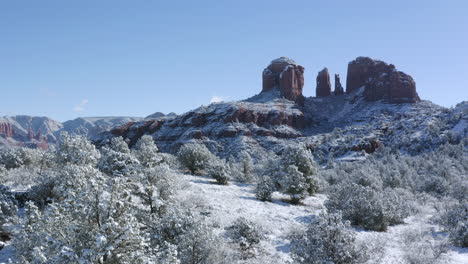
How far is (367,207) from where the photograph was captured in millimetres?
22547

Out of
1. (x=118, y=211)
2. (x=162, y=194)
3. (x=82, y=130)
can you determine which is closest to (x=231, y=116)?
(x=82, y=130)

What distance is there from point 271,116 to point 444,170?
74.5m

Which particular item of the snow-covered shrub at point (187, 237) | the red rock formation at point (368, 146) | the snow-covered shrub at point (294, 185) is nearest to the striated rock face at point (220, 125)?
the red rock formation at point (368, 146)

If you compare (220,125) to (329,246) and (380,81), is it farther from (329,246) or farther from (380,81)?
(329,246)

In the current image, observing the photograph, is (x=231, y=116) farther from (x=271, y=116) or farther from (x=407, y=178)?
(x=407, y=178)

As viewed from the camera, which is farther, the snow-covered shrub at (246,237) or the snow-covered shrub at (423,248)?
the snow-covered shrub at (246,237)

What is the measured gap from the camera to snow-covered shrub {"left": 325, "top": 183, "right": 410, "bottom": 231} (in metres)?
22.2

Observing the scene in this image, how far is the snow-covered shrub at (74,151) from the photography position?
20594mm

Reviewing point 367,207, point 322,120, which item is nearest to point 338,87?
point 322,120

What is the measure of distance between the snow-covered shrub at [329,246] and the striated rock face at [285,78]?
131614 millimetres

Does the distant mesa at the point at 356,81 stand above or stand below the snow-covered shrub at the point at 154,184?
above

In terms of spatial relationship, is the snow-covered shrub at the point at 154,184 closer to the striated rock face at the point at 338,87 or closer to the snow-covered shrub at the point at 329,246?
the snow-covered shrub at the point at 329,246

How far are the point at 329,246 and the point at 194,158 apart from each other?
93.8 feet

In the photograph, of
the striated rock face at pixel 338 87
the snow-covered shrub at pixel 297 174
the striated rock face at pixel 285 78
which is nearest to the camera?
the snow-covered shrub at pixel 297 174
